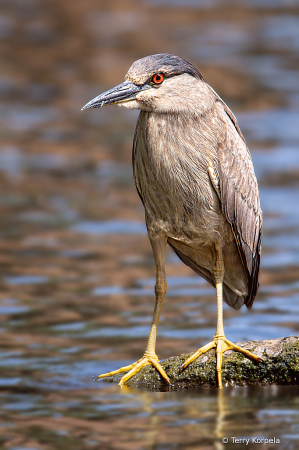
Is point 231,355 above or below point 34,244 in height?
below

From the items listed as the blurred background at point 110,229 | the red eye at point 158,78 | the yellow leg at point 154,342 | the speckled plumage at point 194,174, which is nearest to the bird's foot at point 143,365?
the yellow leg at point 154,342

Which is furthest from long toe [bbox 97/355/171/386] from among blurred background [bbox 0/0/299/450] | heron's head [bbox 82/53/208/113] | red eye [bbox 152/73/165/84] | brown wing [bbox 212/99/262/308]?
red eye [bbox 152/73/165/84]

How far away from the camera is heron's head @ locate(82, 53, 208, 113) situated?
634 centimetres

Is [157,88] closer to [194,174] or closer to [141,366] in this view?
[194,174]

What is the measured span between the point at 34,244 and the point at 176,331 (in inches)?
190

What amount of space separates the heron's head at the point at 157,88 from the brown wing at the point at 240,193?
0.41 meters

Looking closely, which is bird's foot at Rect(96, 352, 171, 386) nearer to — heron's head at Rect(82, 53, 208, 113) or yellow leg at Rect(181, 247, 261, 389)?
yellow leg at Rect(181, 247, 261, 389)

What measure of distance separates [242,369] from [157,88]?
2.55m

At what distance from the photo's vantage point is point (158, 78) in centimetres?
641

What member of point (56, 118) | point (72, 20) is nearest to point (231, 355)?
point (56, 118)

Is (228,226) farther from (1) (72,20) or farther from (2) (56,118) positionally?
(1) (72,20)

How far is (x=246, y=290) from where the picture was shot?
7.52 metres

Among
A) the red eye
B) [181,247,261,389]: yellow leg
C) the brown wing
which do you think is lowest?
[181,247,261,389]: yellow leg

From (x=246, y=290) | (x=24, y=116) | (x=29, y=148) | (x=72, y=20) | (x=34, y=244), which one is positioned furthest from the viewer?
(x=72, y=20)
